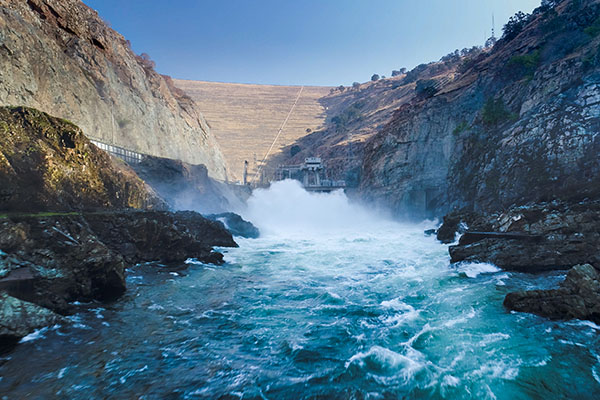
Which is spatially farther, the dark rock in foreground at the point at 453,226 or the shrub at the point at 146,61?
the shrub at the point at 146,61

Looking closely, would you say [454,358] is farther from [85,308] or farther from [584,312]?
[85,308]

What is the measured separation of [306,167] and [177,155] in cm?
1826

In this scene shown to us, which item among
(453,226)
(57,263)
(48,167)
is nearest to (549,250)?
(453,226)

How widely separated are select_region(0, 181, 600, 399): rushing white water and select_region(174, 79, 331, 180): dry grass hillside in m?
50.0

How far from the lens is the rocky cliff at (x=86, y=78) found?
16.6 meters

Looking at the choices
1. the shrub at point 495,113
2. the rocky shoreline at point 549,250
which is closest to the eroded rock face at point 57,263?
the rocky shoreline at point 549,250

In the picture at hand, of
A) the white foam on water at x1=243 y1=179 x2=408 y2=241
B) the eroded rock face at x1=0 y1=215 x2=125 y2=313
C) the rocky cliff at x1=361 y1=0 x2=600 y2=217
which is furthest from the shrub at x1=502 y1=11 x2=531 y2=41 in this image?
the eroded rock face at x1=0 y1=215 x2=125 y2=313

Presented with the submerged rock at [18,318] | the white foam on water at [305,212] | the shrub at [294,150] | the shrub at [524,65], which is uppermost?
the shrub at [524,65]

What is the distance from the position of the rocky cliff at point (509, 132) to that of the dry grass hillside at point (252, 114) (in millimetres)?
35296

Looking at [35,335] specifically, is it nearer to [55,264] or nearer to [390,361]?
[55,264]

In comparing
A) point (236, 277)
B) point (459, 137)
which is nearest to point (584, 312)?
point (236, 277)

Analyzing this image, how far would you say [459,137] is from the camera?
954 inches

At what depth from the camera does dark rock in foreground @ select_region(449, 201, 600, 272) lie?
930 centimetres

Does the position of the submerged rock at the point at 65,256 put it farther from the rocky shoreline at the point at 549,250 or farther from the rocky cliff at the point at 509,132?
the rocky cliff at the point at 509,132
